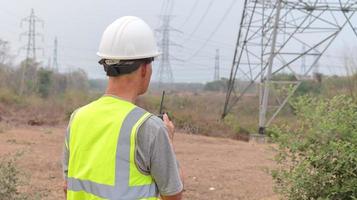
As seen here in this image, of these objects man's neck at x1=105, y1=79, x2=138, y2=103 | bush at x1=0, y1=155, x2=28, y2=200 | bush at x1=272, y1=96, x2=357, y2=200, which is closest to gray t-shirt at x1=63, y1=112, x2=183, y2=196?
man's neck at x1=105, y1=79, x2=138, y2=103

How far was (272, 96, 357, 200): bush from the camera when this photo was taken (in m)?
4.25

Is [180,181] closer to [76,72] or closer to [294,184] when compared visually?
[294,184]

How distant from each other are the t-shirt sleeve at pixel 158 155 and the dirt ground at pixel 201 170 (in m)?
3.12

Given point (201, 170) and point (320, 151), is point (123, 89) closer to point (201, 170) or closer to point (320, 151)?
point (320, 151)

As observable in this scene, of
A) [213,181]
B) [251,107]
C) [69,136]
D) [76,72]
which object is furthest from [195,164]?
[76,72]

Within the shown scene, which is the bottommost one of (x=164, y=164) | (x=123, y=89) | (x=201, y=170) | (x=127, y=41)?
(x=201, y=170)

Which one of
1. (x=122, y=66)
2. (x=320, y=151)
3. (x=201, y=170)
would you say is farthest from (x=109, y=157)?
(x=201, y=170)

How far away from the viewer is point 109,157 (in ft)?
6.06

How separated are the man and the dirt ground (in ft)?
10.3

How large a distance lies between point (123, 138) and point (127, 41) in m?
0.32

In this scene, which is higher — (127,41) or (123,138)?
(127,41)

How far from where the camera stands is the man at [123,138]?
6.03 ft

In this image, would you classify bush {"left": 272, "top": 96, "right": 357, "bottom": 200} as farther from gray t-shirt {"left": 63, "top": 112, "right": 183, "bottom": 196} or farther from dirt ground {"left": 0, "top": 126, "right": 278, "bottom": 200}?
gray t-shirt {"left": 63, "top": 112, "right": 183, "bottom": 196}

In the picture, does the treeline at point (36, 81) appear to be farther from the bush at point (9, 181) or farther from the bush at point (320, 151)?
the bush at point (320, 151)
